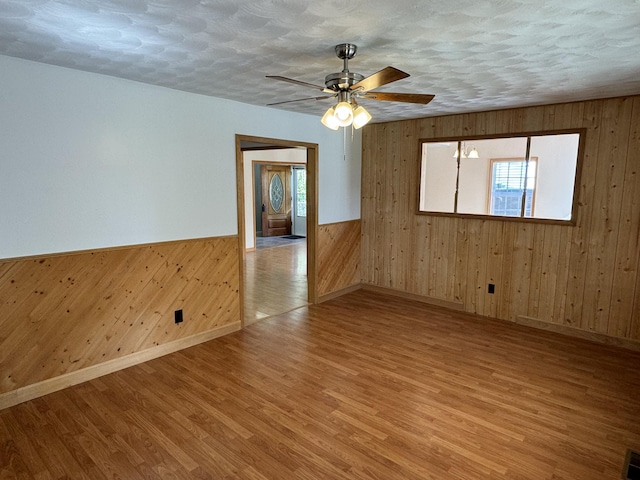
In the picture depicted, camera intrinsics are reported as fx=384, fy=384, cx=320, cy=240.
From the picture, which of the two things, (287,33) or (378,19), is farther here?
(287,33)

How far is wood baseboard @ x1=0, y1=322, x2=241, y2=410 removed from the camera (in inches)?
113

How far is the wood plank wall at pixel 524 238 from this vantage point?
3885mm

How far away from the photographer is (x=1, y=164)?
2.68 m

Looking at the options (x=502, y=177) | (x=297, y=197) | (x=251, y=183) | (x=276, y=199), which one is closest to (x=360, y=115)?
(x=502, y=177)

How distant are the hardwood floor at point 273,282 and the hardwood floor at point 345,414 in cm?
91

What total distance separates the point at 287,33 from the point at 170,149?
1.87 meters

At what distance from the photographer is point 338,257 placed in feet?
18.4

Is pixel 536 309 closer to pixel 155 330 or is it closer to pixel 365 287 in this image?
pixel 365 287

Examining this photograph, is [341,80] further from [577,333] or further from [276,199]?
[276,199]

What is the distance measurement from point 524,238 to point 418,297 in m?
1.62

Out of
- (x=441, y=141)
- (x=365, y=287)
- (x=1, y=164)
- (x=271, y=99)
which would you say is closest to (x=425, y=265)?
(x=365, y=287)

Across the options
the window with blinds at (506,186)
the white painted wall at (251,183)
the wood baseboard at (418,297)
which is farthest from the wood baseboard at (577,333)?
the white painted wall at (251,183)

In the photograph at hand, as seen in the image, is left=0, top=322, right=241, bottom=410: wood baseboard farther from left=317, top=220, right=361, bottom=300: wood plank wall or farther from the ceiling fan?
the ceiling fan

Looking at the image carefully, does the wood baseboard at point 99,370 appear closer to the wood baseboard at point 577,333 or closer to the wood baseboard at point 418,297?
the wood baseboard at point 418,297
